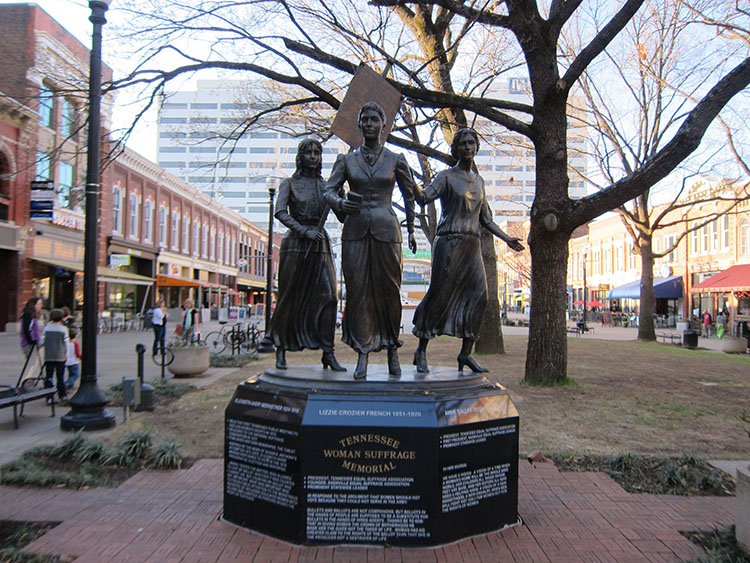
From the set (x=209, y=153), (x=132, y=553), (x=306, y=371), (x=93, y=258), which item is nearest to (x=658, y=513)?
(x=306, y=371)

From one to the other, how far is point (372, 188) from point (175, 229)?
141 ft

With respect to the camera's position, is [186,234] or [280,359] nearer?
[280,359]

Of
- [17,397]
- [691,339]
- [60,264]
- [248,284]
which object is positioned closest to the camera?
[17,397]

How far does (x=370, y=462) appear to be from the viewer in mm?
3803

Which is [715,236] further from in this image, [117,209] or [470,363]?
[470,363]

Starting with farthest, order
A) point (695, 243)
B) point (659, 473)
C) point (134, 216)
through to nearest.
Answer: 1. point (695, 243)
2. point (134, 216)
3. point (659, 473)

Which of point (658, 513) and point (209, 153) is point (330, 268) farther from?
point (209, 153)

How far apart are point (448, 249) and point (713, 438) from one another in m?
4.94

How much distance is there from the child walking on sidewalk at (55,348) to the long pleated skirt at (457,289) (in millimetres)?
7088

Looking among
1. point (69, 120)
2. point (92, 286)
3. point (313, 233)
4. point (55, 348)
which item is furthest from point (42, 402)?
point (313, 233)

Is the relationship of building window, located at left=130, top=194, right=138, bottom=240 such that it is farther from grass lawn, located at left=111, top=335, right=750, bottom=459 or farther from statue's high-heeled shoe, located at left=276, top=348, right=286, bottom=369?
statue's high-heeled shoe, located at left=276, top=348, right=286, bottom=369

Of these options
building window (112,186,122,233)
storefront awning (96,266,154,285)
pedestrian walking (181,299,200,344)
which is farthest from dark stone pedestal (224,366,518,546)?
building window (112,186,122,233)

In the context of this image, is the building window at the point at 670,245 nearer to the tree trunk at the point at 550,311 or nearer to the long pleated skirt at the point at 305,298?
the tree trunk at the point at 550,311

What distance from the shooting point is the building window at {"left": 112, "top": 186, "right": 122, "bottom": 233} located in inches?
1355
